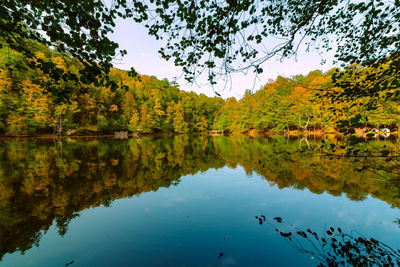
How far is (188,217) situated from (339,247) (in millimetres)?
3435

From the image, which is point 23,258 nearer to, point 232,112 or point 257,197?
point 257,197

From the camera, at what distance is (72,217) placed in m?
4.68

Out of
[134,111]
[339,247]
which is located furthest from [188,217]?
[134,111]

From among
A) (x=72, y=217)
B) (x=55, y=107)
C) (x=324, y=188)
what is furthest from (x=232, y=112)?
(x=72, y=217)

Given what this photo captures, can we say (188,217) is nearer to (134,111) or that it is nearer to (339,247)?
(339,247)

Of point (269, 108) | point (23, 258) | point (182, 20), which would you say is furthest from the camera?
point (269, 108)

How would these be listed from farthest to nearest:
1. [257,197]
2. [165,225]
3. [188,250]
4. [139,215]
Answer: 1. [257,197]
2. [139,215]
3. [165,225]
4. [188,250]

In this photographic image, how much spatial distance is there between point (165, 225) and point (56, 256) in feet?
7.24

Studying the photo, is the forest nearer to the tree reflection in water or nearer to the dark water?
the tree reflection in water

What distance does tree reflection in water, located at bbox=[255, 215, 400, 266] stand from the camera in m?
3.05

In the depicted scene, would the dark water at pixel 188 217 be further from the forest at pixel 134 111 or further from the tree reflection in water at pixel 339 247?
the forest at pixel 134 111

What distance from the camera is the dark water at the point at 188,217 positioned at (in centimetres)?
336

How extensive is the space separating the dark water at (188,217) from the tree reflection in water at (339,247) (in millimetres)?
31

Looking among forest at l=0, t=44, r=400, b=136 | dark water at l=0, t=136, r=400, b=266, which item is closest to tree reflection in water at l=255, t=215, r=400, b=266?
dark water at l=0, t=136, r=400, b=266
